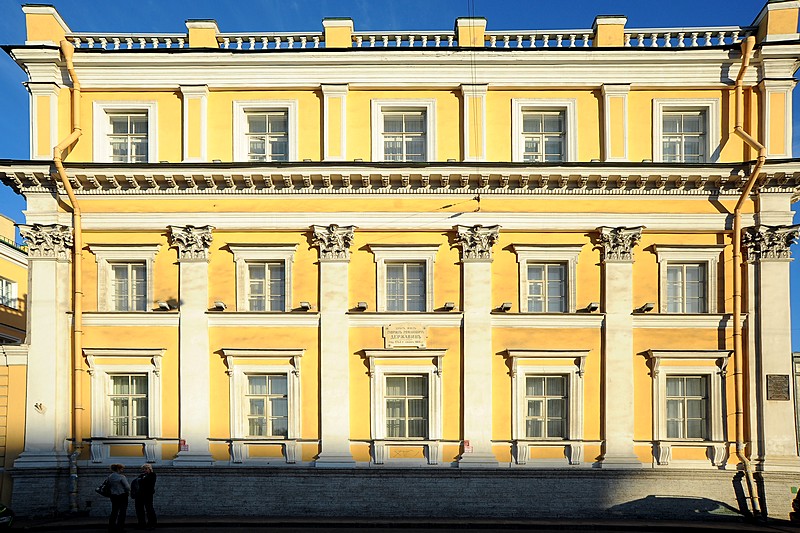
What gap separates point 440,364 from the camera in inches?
635

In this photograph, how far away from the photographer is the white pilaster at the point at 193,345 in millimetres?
16016

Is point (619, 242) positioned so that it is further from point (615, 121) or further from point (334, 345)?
point (334, 345)

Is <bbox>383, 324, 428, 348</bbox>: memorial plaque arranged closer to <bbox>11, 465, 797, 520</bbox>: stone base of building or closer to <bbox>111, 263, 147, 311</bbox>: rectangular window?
<bbox>11, 465, 797, 520</bbox>: stone base of building

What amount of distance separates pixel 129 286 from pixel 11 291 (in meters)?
16.1

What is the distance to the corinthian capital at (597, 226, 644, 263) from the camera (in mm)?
16250

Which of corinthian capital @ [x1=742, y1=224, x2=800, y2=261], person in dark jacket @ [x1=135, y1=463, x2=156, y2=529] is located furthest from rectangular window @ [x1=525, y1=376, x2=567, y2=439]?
person in dark jacket @ [x1=135, y1=463, x2=156, y2=529]

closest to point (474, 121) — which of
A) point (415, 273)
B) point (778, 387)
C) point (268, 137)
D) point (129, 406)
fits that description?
point (415, 273)

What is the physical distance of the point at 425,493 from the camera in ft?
51.6

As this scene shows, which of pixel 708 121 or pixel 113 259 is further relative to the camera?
pixel 708 121

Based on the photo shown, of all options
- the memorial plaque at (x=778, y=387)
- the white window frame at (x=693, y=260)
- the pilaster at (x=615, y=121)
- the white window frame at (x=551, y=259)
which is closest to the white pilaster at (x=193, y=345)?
the white window frame at (x=551, y=259)

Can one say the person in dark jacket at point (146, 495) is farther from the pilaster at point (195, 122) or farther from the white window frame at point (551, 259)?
the white window frame at point (551, 259)

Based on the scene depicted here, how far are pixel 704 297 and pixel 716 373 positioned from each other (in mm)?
1967

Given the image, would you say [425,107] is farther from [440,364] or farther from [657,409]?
[657,409]

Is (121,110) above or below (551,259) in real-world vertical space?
above
